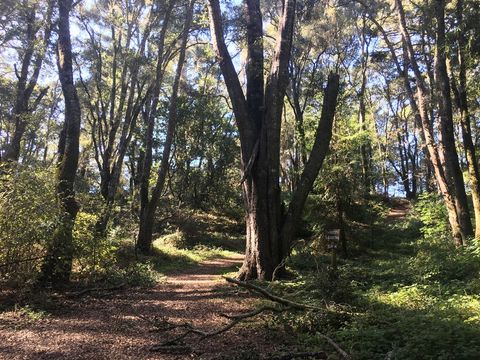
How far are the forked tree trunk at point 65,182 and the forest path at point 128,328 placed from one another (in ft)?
2.42

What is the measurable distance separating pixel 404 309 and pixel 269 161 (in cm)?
440

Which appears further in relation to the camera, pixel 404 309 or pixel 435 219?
pixel 435 219

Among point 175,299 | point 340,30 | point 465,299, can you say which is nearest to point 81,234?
point 175,299

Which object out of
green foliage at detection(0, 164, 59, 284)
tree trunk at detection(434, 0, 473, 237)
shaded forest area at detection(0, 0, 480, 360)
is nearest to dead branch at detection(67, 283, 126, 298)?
shaded forest area at detection(0, 0, 480, 360)

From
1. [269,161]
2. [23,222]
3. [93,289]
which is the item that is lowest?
[93,289]

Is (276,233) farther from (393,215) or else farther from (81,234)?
(393,215)

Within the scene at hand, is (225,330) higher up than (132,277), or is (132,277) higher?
(132,277)

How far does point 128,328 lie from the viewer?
5.97 meters

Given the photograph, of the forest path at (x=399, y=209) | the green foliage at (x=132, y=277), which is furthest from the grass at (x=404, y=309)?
the forest path at (x=399, y=209)

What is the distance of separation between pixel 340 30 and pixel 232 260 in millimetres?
15360

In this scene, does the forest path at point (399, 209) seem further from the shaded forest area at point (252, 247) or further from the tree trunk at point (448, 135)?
the tree trunk at point (448, 135)

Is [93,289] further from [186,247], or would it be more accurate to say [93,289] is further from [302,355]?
[186,247]

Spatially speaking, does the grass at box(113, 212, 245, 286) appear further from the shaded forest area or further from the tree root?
the tree root

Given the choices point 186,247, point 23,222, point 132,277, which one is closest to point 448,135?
point 132,277
